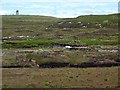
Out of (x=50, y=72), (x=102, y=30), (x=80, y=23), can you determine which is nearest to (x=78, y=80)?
(x=50, y=72)

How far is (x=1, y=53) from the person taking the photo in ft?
242

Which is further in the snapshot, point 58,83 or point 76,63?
point 76,63

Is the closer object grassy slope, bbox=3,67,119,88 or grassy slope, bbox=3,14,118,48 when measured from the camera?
grassy slope, bbox=3,67,119,88

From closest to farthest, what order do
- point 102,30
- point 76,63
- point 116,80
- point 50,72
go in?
point 116,80
point 50,72
point 76,63
point 102,30

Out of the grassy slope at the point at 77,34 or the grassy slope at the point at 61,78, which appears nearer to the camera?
the grassy slope at the point at 61,78

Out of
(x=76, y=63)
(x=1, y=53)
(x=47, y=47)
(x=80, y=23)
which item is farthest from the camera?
(x=80, y=23)

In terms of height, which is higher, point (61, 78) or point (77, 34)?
point (77, 34)

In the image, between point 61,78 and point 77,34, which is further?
point 77,34

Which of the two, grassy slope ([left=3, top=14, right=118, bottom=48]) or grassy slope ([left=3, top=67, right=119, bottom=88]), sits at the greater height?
grassy slope ([left=3, top=14, right=118, bottom=48])

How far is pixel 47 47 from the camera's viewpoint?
83875 millimetres

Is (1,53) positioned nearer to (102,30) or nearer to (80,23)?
(102,30)

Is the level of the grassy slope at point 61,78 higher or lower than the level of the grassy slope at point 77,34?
lower

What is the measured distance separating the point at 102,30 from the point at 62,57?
50.7 meters

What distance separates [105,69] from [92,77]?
6933 millimetres
